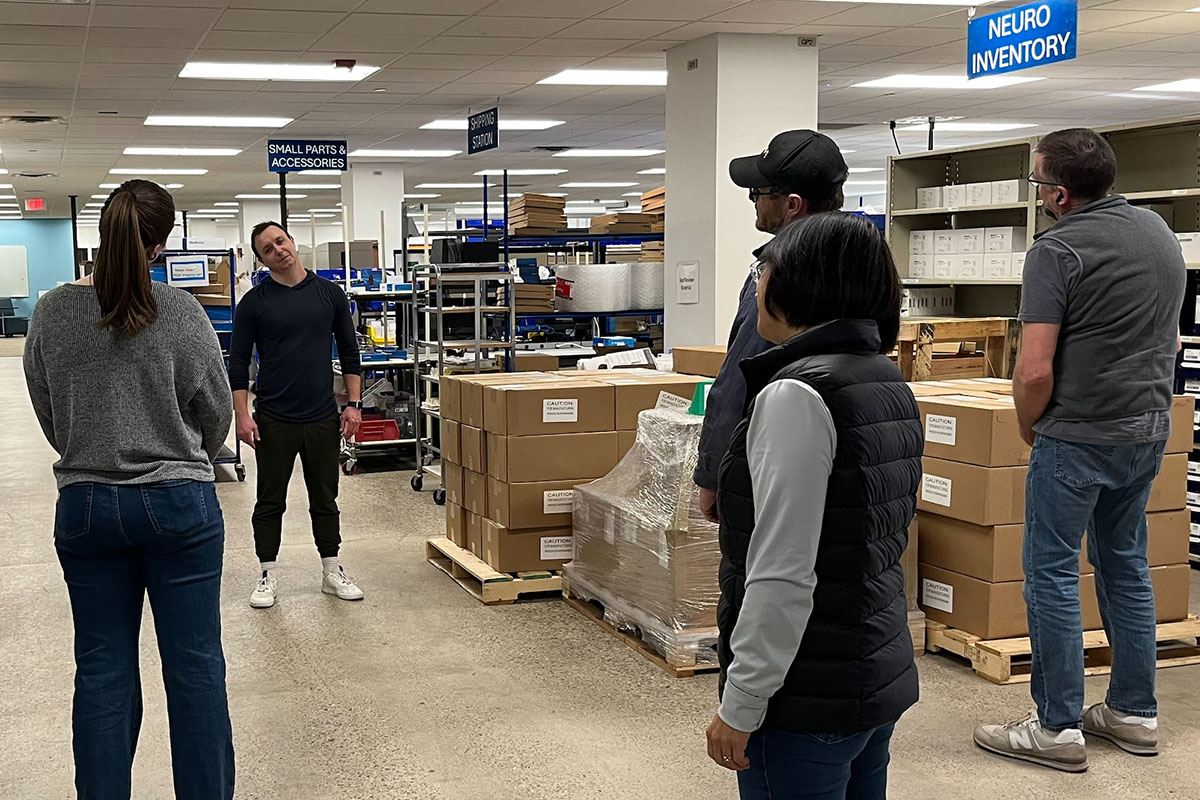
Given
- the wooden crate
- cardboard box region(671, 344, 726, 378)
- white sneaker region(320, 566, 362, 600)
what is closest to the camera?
white sneaker region(320, 566, 362, 600)

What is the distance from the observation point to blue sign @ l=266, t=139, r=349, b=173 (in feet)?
41.9

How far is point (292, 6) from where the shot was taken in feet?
21.8

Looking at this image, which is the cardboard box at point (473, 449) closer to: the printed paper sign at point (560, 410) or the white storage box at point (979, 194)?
the printed paper sign at point (560, 410)

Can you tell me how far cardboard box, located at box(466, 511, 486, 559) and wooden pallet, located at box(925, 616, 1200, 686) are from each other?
202 centimetres

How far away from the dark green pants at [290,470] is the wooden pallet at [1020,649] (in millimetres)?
2508

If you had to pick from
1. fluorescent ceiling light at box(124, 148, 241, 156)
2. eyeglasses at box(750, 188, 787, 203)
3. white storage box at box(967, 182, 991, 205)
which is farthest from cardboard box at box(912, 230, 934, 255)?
fluorescent ceiling light at box(124, 148, 241, 156)

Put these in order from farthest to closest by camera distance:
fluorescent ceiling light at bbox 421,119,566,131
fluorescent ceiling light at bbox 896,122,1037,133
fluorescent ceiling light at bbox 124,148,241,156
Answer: fluorescent ceiling light at bbox 124,148,241,156
fluorescent ceiling light at bbox 896,122,1037,133
fluorescent ceiling light at bbox 421,119,566,131

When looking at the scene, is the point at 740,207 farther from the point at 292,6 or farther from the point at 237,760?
the point at 237,760

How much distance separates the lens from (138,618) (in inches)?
98.0

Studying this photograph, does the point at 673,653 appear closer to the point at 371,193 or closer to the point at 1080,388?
the point at 1080,388

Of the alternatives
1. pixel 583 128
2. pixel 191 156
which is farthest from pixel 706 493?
pixel 191 156

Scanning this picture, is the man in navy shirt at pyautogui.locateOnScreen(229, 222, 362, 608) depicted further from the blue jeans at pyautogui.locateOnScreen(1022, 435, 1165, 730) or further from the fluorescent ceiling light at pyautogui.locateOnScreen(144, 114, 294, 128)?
the fluorescent ceiling light at pyautogui.locateOnScreen(144, 114, 294, 128)

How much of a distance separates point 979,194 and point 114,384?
17.4 ft

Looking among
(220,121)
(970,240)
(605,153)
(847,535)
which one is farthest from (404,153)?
(847,535)
